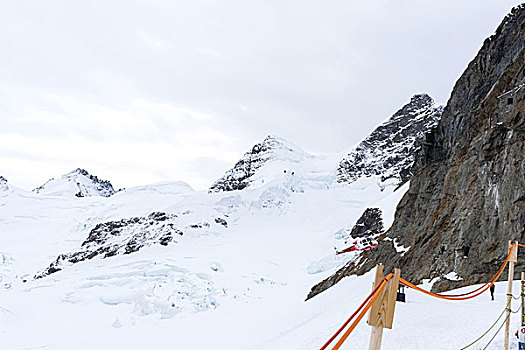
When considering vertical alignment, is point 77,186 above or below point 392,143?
below

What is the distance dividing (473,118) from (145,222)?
43.1 m

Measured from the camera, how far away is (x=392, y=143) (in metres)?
77.9

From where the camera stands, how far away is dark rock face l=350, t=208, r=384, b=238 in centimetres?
3394

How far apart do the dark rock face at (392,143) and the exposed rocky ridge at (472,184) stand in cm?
4352

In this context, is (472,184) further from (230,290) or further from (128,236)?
(128,236)

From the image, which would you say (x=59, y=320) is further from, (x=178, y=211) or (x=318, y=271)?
(x=178, y=211)

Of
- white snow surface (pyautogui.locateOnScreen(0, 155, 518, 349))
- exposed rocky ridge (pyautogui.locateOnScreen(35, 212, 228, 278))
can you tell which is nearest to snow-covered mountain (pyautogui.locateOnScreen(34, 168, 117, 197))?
white snow surface (pyautogui.locateOnScreen(0, 155, 518, 349))

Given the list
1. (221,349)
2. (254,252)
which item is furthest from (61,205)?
(221,349)

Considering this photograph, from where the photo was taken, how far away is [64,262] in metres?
48.8

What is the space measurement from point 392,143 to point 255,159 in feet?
94.9

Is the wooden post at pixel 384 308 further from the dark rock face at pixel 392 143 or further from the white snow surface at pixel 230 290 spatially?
the dark rock face at pixel 392 143

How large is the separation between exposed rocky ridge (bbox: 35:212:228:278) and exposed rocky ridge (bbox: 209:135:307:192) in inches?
1075

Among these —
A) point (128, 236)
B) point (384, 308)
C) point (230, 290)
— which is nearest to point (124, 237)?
point (128, 236)

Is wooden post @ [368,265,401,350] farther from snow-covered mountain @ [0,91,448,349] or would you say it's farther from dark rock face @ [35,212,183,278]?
dark rock face @ [35,212,183,278]
